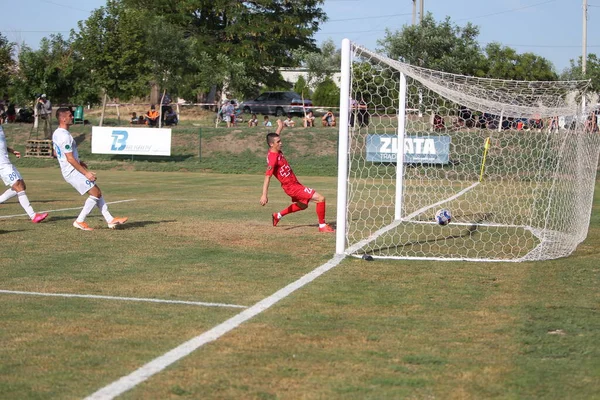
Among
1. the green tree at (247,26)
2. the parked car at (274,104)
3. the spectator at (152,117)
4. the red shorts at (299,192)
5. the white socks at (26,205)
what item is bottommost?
the white socks at (26,205)

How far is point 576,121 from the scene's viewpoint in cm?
1252

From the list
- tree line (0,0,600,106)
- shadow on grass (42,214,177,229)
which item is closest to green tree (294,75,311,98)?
tree line (0,0,600,106)

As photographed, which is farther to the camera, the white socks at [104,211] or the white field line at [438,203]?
the white field line at [438,203]

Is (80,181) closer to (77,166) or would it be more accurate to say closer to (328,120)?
(77,166)

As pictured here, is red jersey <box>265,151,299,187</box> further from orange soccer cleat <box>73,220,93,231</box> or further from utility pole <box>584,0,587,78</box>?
utility pole <box>584,0,587,78</box>

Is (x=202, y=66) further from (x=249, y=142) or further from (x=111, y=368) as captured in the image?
(x=111, y=368)

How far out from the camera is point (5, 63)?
49.8 metres

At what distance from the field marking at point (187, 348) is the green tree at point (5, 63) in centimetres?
4210

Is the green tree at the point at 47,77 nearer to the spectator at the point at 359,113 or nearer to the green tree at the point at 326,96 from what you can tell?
the green tree at the point at 326,96

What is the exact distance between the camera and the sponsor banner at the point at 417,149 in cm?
1870

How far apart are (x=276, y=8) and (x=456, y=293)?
5751cm

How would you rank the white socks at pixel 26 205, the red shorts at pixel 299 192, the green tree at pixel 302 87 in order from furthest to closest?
the green tree at pixel 302 87 → the white socks at pixel 26 205 → the red shorts at pixel 299 192

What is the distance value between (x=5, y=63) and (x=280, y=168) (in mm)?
41811

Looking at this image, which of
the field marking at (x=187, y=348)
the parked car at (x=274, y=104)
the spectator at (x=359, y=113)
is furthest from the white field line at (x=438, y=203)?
the parked car at (x=274, y=104)
